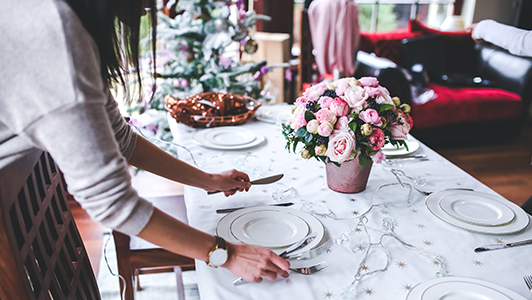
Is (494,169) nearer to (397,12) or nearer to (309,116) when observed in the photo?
(397,12)

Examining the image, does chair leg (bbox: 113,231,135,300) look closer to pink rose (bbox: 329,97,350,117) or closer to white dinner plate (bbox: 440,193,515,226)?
pink rose (bbox: 329,97,350,117)

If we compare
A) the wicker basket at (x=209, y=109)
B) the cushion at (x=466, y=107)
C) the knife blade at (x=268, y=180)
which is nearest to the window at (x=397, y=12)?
the cushion at (x=466, y=107)

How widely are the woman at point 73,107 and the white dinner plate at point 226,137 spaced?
65 centimetres

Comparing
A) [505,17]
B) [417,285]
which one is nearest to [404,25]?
[505,17]

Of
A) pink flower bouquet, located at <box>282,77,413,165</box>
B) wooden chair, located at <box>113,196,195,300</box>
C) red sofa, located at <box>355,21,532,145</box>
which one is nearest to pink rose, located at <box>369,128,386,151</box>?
pink flower bouquet, located at <box>282,77,413,165</box>

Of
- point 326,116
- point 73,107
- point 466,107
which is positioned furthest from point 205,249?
point 466,107

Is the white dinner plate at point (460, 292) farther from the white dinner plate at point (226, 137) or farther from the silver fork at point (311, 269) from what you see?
the white dinner plate at point (226, 137)

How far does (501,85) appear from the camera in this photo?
380cm

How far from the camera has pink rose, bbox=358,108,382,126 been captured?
2.88 feet

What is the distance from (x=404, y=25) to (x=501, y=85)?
1.54 metres

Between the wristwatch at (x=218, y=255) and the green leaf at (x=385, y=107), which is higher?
the green leaf at (x=385, y=107)

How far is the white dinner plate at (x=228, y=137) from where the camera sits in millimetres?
1308

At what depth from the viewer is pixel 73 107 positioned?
479 mm

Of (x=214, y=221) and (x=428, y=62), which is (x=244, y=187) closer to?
(x=214, y=221)
